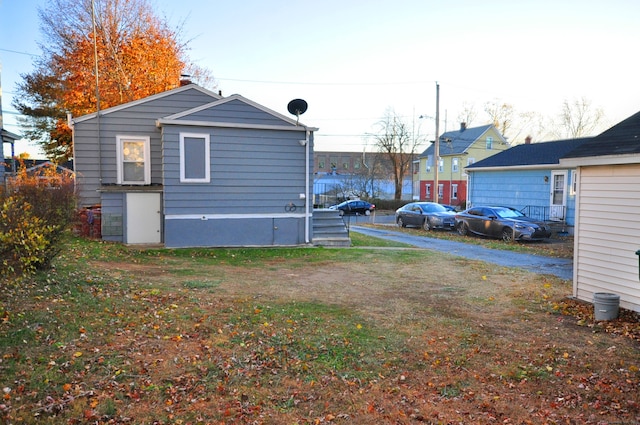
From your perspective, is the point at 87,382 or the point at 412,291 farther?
the point at 412,291

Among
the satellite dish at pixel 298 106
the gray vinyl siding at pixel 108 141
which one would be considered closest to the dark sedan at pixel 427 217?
the satellite dish at pixel 298 106

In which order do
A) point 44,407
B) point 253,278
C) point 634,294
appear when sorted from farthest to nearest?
point 253,278
point 634,294
point 44,407

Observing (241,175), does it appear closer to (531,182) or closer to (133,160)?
(133,160)

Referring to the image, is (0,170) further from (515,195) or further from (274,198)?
(515,195)

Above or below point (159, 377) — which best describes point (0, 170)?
above

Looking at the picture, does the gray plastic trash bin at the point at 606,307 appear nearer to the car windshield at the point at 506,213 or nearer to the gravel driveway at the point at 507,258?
the gravel driveway at the point at 507,258

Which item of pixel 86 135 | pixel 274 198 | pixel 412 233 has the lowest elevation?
pixel 412 233

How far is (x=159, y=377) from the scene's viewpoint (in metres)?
4.56

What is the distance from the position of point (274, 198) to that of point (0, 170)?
911 cm

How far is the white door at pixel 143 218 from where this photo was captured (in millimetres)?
13578

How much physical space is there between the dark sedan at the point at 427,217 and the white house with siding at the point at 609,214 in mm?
13933

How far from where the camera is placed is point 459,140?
45125mm

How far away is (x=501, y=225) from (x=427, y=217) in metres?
4.41

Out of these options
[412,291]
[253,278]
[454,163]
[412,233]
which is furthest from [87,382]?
[454,163]
